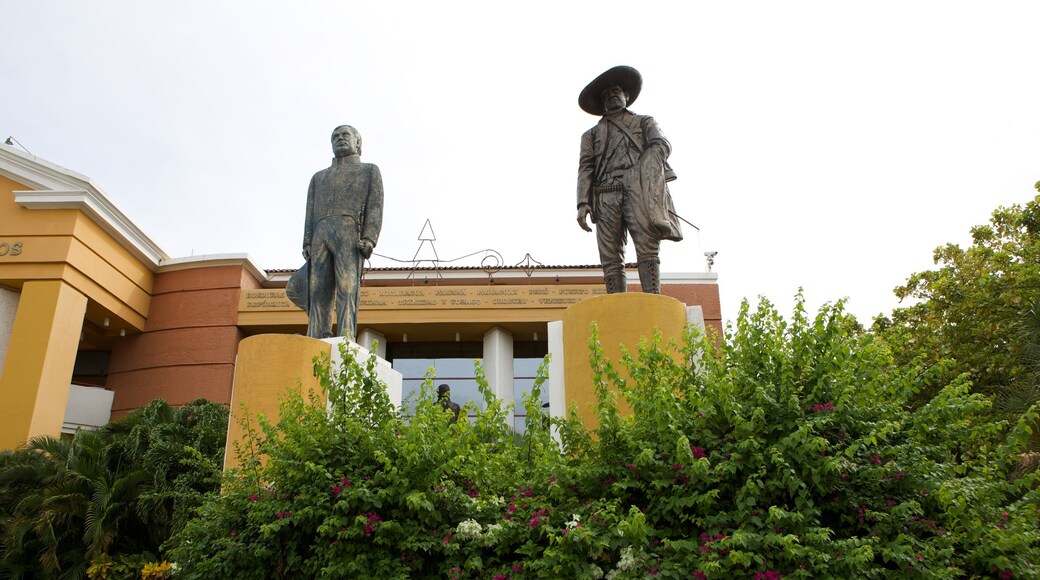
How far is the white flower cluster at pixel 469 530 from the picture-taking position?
4270 mm

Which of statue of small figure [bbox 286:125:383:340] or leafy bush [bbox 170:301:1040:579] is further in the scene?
statue of small figure [bbox 286:125:383:340]

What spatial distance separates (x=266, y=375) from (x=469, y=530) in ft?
11.4

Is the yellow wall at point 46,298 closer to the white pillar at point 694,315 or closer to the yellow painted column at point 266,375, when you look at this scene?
the yellow painted column at point 266,375

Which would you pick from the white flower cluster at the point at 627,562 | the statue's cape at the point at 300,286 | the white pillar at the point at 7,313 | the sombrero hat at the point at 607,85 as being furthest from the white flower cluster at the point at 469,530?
the white pillar at the point at 7,313

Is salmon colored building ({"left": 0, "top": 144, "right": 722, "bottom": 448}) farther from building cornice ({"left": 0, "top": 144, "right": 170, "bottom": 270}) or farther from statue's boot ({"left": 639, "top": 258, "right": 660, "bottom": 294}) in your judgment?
statue's boot ({"left": 639, "top": 258, "right": 660, "bottom": 294})

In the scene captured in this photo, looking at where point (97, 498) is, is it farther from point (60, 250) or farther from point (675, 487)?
point (675, 487)

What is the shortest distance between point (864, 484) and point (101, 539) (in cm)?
967

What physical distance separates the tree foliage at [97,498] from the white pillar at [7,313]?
578cm

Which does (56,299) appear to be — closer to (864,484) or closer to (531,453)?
(531,453)

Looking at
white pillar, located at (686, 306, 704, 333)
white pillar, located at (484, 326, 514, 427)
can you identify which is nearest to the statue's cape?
white pillar, located at (686, 306, 704, 333)

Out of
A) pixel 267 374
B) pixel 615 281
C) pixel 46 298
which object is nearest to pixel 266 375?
pixel 267 374

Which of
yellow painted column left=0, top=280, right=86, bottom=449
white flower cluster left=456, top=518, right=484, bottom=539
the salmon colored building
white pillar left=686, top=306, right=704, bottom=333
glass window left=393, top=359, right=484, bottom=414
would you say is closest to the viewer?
white flower cluster left=456, top=518, right=484, bottom=539

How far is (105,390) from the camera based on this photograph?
20.7m

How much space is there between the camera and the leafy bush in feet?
12.7
